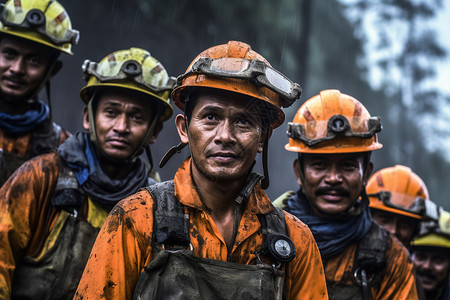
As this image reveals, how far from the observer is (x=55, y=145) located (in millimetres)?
4883

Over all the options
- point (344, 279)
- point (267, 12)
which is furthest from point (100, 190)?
point (267, 12)

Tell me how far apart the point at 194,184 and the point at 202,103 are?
0.45 meters

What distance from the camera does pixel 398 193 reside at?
5.55 metres

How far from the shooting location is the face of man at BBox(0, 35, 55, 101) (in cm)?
476

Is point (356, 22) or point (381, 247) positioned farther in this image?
point (356, 22)

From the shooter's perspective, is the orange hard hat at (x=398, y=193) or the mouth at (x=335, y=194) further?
the orange hard hat at (x=398, y=193)

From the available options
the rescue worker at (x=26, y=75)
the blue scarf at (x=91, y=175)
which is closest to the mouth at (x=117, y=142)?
the blue scarf at (x=91, y=175)

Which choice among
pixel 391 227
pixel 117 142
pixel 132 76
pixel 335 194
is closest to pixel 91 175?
pixel 117 142

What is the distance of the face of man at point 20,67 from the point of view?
4.76 m

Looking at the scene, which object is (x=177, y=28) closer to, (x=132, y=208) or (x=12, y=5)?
(x=12, y=5)

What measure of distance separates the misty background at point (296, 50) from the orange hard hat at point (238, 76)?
8465mm

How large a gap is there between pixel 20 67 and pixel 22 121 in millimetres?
512

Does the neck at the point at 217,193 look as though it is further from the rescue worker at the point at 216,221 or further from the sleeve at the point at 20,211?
the sleeve at the point at 20,211

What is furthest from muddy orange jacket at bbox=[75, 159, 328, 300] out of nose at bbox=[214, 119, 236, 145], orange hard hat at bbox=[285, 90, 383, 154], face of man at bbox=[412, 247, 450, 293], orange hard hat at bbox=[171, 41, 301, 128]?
face of man at bbox=[412, 247, 450, 293]
